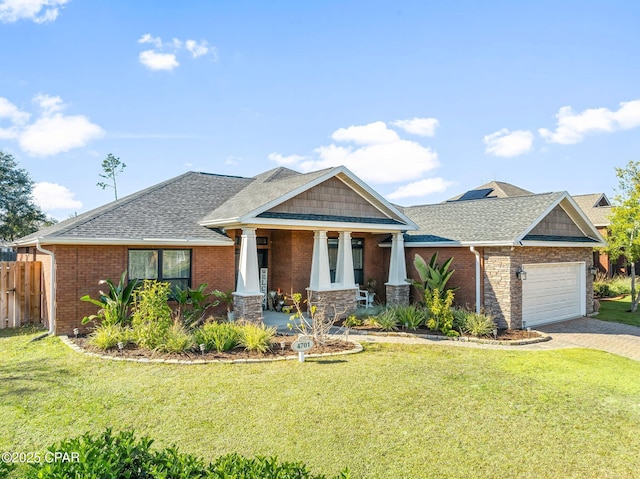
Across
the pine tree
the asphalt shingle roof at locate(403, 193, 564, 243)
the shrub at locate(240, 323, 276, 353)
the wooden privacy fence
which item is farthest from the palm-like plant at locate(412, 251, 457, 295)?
the pine tree

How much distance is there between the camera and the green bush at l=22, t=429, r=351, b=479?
3.47 m

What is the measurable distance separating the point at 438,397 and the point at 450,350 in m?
3.94

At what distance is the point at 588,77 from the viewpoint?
551 inches

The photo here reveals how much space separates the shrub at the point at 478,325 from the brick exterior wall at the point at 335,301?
408cm

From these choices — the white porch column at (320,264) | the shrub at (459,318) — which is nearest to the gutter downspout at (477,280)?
the shrub at (459,318)

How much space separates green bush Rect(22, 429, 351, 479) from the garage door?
1320 centimetres

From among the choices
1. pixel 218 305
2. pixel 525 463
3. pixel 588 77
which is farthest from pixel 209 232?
pixel 588 77

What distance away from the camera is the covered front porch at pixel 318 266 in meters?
13.3

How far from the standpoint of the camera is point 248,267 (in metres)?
13.2

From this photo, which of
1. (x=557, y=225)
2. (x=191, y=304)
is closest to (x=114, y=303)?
(x=191, y=304)

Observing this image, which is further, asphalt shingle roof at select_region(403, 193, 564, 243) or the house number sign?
asphalt shingle roof at select_region(403, 193, 564, 243)

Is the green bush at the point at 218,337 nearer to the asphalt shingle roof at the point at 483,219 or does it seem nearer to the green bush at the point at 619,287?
the asphalt shingle roof at the point at 483,219

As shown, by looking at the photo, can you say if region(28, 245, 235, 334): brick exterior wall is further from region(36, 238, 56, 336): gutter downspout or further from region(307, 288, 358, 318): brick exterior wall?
region(307, 288, 358, 318): brick exterior wall

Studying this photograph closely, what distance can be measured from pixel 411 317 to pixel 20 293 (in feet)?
42.2
